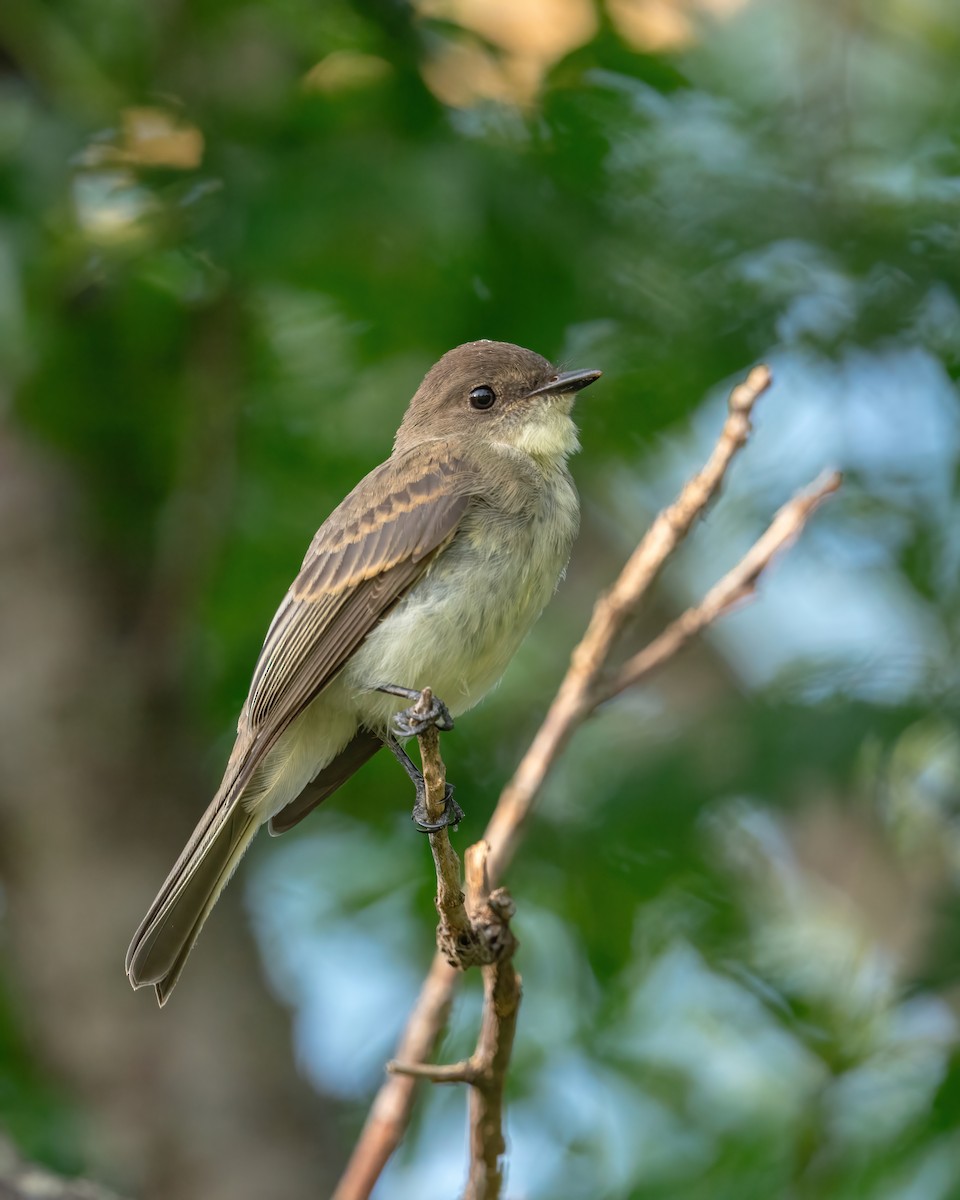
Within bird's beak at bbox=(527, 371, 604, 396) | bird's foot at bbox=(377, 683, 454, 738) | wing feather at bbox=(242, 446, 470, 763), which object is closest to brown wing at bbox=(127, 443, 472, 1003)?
wing feather at bbox=(242, 446, 470, 763)

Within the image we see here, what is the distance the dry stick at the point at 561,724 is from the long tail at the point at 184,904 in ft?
2.21

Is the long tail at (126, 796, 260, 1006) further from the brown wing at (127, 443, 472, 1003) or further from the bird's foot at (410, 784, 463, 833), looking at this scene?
the bird's foot at (410, 784, 463, 833)

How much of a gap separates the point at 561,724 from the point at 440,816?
0.96ft

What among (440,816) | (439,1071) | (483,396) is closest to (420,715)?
(440,816)

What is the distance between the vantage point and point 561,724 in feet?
10.3

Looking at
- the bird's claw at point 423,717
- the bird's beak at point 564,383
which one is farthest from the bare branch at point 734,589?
the bird's beak at point 564,383

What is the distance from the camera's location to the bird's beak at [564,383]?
4.17 metres

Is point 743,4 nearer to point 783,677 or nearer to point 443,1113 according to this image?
point 783,677

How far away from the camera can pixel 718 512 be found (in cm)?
557

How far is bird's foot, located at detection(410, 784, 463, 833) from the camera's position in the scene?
121 inches

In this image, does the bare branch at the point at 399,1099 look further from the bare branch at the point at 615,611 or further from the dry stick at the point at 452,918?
the bare branch at the point at 615,611

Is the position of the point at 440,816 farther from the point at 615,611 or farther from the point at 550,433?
the point at 550,433

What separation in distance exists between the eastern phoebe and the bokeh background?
2.87 feet

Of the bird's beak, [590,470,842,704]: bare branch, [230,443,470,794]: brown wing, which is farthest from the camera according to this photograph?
the bird's beak
